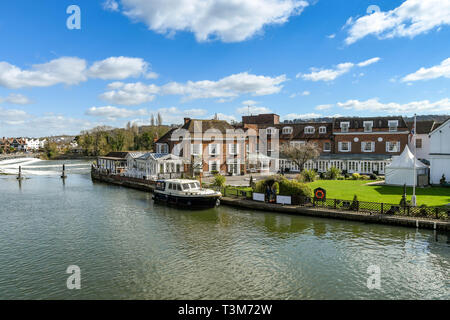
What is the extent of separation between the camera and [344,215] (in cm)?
2112

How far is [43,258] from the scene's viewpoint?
14.7m

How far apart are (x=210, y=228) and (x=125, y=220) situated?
6.89m

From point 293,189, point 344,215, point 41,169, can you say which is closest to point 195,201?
point 293,189

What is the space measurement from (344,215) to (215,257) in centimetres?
1129

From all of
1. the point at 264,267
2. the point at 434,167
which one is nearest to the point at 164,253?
the point at 264,267

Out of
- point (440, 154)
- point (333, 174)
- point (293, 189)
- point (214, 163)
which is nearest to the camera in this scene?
point (293, 189)

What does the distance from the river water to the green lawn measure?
4.93 metres

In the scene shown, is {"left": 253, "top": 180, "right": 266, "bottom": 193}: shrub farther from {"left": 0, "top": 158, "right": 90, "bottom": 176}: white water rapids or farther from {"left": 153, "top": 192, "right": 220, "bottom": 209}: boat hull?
{"left": 0, "top": 158, "right": 90, "bottom": 176}: white water rapids

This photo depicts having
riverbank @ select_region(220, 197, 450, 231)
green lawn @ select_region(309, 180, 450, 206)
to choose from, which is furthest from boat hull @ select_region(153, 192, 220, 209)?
green lawn @ select_region(309, 180, 450, 206)

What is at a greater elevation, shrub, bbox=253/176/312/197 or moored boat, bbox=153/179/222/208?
shrub, bbox=253/176/312/197

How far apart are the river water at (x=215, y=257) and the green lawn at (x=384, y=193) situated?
493 cm

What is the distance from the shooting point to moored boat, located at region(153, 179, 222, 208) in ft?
84.2

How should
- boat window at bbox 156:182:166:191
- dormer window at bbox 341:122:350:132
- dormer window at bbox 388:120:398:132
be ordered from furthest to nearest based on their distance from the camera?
dormer window at bbox 341:122:350:132
dormer window at bbox 388:120:398:132
boat window at bbox 156:182:166:191

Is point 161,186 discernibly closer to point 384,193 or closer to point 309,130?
point 384,193
